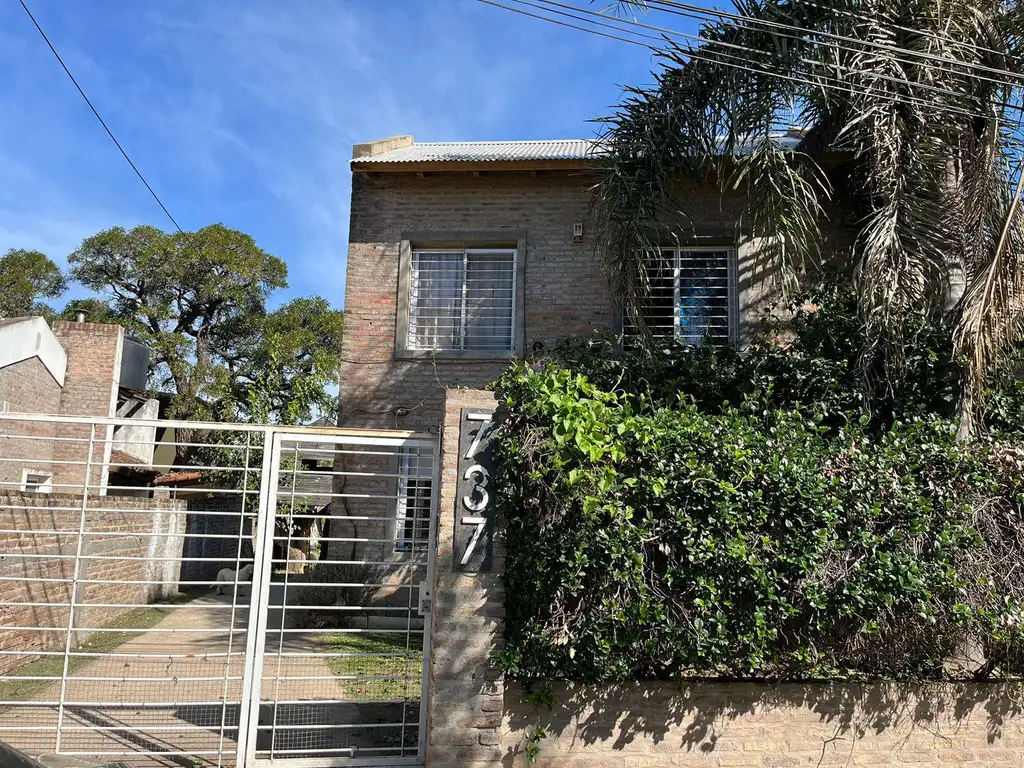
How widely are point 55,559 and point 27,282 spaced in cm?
2684

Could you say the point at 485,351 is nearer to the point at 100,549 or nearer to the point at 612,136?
the point at 612,136

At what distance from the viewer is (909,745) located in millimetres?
5395

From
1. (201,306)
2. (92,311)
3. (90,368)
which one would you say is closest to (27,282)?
(92,311)

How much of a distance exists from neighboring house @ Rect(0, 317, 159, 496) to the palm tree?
12.2 metres

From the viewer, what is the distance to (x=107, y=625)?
35.3ft

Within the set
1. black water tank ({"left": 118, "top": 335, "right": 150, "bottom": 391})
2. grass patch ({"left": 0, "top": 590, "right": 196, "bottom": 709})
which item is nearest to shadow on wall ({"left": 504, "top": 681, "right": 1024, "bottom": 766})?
grass patch ({"left": 0, "top": 590, "right": 196, "bottom": 709})

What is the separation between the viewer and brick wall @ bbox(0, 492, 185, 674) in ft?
24.1

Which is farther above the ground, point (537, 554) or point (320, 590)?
point (537, 554)

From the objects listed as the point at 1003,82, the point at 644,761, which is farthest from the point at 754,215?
the point at 644,761

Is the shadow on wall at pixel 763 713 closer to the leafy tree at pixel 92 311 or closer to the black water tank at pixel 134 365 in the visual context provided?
the black water tank at pixel 134 365

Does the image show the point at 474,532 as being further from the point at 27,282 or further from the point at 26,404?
the point at 27,282

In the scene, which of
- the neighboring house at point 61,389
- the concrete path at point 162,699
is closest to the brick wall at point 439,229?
the concrete path at point 162,699

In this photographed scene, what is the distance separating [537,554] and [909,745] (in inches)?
120

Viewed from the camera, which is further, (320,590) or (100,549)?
(320,590)
